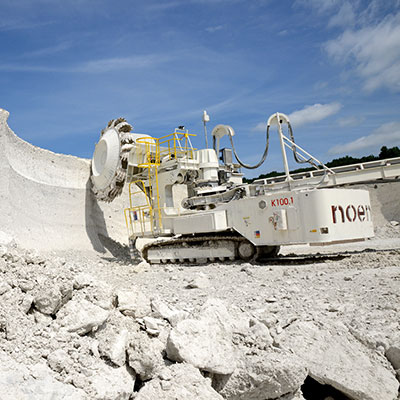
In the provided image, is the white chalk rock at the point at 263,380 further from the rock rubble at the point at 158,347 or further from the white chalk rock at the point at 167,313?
the white chalk rock at the point at 167,313

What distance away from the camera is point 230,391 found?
352cm

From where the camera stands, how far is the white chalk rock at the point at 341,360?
11.7ft

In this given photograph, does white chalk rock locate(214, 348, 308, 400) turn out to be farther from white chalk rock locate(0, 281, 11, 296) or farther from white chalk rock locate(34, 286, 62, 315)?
white chalk rock locate(0, 281, 11, 296)

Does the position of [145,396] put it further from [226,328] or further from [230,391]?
[226,328]

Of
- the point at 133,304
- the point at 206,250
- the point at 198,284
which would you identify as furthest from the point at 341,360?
the point at 206,250

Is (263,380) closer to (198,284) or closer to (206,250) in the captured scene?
(198,284)

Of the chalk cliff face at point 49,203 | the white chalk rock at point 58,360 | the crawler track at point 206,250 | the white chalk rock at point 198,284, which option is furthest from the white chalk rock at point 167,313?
the chalk cliff face at point 49,203

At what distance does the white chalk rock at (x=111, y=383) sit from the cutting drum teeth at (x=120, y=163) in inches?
388

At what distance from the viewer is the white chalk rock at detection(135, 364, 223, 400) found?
3121 millimetres

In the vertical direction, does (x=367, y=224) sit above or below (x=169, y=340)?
above

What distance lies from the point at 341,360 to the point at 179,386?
162 cm

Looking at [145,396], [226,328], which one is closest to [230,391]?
[226,328]

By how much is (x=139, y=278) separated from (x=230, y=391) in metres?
4.94

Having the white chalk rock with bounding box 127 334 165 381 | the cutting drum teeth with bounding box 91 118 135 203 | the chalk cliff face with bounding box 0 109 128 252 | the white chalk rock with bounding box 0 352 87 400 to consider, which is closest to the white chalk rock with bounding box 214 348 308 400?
the white chalk rock with bounding box 127 334 165 381
